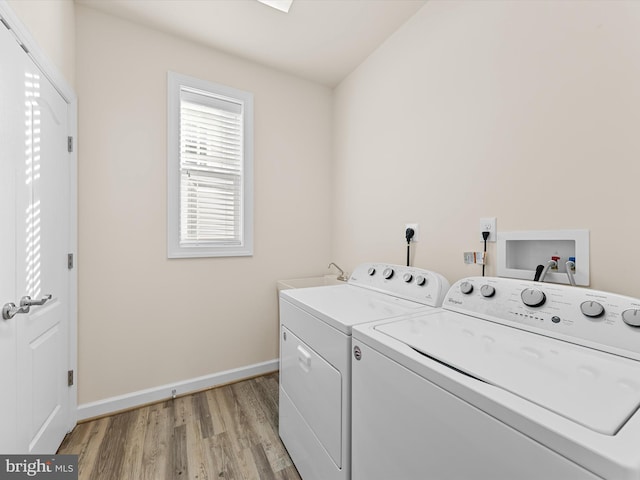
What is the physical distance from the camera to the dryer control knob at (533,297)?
0.95 m

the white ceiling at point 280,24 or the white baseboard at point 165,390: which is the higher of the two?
the white ceiling at point 280,24

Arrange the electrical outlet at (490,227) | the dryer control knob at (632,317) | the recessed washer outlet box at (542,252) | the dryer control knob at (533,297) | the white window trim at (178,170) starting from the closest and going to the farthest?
the dryer control knob at (632,317) < the dryer control knob at (533,297) < the recessed washer outlet box at (542,252) < the electrical outlet at (490,227) < the white window trim at (178,170)

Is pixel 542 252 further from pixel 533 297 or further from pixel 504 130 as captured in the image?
pixel 504 130

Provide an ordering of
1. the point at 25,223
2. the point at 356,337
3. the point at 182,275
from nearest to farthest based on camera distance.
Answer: the point at 356,337 → the point at 25,223 → the point at 182,275

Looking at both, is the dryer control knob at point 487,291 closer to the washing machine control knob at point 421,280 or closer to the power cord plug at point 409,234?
the washing machine control knob at point 421,280

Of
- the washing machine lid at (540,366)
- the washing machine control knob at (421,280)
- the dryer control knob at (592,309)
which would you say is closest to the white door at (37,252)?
the washing machine lid at (540,366)

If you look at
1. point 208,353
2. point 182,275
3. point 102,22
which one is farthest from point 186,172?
point 208,353

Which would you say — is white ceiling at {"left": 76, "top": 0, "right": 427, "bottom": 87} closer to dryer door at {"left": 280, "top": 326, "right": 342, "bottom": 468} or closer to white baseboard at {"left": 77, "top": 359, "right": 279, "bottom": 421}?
dryer door at {"left": 280, "top": 326, "right": 342, "bottom": 468}

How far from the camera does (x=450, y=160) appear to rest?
155 cm

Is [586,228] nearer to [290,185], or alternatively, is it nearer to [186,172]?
[290,185]

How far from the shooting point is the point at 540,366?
0.70 metres

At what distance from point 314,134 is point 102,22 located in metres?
1.65

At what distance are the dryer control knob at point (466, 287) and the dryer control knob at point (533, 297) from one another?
0.64 ft

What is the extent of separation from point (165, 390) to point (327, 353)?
1.56m
